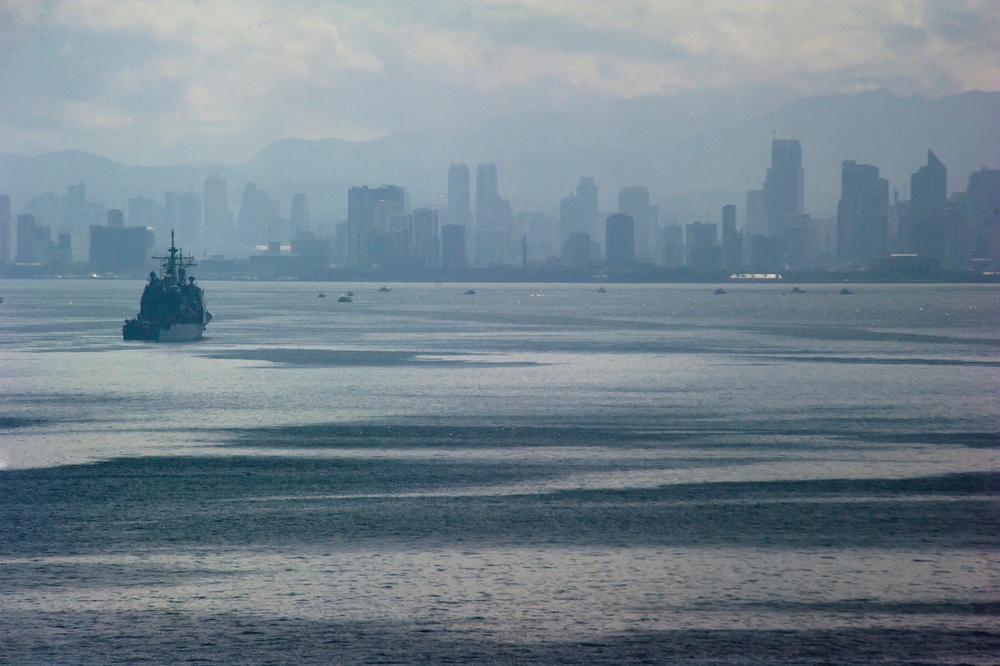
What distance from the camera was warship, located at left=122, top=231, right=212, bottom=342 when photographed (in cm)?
14088

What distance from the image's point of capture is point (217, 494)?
128ft

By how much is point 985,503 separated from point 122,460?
102ft

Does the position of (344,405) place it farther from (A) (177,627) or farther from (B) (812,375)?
(A) (177,627)

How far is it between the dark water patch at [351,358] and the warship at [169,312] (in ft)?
81.4

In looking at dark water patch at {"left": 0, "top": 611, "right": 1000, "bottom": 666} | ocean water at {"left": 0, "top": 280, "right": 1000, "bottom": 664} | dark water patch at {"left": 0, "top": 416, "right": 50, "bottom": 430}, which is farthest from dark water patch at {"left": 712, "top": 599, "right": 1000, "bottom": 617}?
dark water patch at {"left": 0, "top": 416, "right": 50, "bottom": 430}

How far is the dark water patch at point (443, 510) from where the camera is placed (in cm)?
3209

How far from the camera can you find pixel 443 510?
36.2 meters

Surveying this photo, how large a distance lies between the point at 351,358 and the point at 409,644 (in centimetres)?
8471

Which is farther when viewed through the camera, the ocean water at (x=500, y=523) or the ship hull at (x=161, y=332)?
the ship hull at (x=161, y=332)

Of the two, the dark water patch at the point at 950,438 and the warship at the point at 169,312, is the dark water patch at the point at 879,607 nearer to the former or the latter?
the dark water patch at the point at 950,438

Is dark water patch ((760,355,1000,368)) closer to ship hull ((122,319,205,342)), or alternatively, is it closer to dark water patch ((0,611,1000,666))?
ship hull ((122,319,205,342))

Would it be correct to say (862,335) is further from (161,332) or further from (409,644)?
(409,644)

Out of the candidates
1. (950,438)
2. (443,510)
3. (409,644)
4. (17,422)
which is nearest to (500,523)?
(443,510)

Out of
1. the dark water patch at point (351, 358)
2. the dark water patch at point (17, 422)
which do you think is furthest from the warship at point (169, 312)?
the dark water patch at point (17, 422)
